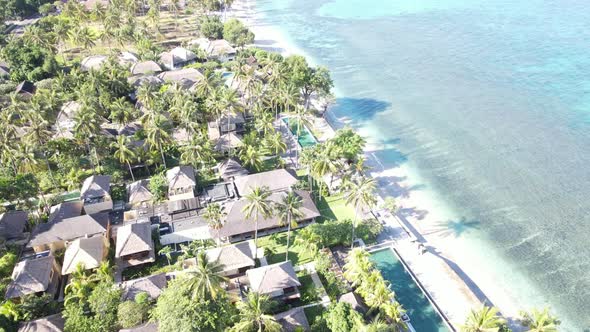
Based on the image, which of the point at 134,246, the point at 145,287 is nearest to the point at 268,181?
the point at 134,246

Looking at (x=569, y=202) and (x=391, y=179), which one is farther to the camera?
(x=391, y=179)

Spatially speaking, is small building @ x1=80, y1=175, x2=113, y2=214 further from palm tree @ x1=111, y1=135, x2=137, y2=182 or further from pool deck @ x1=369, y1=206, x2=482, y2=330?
pool deck @ x1=369, y1=206, x2=482, y2=330

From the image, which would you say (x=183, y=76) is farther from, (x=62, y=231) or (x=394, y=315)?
(x=394, y=315)

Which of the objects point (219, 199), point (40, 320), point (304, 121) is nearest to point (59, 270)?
point (40, 320)

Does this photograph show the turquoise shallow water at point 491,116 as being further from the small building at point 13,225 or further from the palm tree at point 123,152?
the small building at point 13,225

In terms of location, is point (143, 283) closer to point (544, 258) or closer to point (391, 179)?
point (391, 179)
